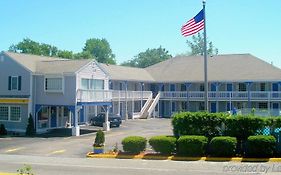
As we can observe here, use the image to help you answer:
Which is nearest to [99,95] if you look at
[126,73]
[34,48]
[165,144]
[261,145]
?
[126,73]

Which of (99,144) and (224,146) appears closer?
(224,146)

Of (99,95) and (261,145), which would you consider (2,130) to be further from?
(261,145)

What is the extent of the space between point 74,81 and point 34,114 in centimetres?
551

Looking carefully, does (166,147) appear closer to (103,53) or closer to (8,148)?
(8,148)

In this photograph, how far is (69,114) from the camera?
44375mm

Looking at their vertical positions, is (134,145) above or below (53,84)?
below

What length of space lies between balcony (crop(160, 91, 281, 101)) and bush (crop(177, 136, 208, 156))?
29.8 m

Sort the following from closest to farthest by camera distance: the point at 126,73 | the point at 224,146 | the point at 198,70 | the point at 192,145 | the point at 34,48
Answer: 1. the point at 224,146
2. the point at 192,145
3. the point at 126,73
4. the point at 198,70
5. the point at 34,48

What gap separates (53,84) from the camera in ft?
127

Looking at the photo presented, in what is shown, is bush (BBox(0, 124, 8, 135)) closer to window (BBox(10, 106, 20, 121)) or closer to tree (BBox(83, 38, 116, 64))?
window (BBox(10, 106, 20, 121))

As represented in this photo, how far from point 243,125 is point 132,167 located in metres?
7.34

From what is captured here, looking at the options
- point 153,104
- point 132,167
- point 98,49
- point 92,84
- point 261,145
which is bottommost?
point 132,167

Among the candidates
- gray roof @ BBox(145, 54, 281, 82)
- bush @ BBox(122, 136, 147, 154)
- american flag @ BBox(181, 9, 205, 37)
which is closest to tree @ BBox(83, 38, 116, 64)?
gray roof @ BBox(145, 54, 281, 82)

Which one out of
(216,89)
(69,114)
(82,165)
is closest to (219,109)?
(216,89)
